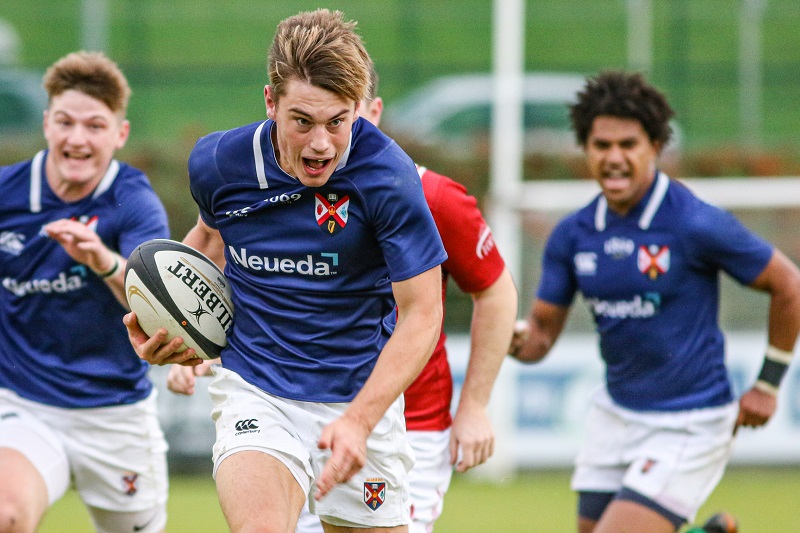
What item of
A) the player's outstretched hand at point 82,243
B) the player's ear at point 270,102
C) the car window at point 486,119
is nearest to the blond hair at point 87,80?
the player's outstretched hand at point 82,243

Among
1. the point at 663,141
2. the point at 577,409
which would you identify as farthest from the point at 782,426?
the point at 663,141

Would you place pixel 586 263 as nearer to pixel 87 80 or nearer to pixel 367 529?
pixel 367 529

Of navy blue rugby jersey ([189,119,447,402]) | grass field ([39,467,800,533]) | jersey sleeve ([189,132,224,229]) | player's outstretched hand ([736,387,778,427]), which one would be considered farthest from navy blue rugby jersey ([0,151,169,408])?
grass field ([39,467,800,533])

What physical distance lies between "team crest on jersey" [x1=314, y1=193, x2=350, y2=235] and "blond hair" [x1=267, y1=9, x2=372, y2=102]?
354 mm

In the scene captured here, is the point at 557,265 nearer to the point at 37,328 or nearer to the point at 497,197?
the point at 37,328

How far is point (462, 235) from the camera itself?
184 inches

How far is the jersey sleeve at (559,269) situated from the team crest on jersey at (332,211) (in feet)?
6.84

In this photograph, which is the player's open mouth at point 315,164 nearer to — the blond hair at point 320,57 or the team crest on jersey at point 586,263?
the blond hair at point 320,57

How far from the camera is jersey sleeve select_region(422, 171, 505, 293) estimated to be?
466 cm

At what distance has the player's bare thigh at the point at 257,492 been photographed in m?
3.70

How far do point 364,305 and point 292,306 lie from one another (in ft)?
0.81

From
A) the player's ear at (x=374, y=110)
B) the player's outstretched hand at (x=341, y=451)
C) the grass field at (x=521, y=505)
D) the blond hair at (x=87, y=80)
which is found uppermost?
the blond hair at (x=87, y=80)

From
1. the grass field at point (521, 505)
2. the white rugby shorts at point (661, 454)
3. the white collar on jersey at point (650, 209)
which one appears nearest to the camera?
the white rugby shorts at point (661, 454)

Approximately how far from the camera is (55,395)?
5.28 metres
